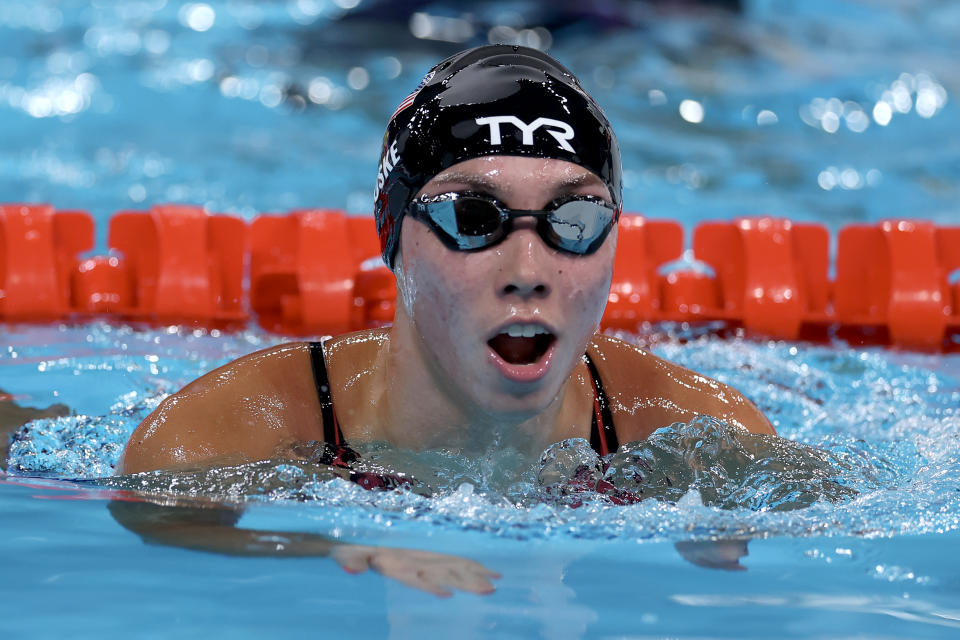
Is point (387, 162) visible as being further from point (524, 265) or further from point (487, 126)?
point (524, 265)

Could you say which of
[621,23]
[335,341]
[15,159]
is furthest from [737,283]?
[621,23]

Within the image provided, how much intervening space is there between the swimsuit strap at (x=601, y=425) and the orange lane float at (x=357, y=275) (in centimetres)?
203

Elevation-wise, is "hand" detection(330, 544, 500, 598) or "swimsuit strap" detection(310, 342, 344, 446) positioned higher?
"swimsuit strap" detection(310, 342, 344, 446)

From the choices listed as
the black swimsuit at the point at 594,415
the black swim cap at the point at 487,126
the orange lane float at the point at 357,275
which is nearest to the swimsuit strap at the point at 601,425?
the black swimsuit at the point at 594,415

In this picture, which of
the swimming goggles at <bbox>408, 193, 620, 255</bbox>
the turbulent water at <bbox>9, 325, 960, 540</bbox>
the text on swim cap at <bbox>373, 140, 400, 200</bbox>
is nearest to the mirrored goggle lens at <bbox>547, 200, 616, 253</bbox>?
the swimming goggles at <bbox>408, 193, 620, 255</bbox>

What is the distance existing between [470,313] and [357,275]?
8.39ft

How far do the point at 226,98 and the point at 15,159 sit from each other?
5.94 feet

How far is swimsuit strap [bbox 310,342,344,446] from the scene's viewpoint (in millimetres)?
2121

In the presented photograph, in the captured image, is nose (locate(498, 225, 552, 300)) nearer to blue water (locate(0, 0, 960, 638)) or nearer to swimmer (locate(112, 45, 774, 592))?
swimmer (locate(112, 45, 774, 592))

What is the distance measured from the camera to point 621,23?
35.2 ft

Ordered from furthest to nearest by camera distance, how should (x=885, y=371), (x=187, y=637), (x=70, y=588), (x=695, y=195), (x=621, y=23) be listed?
(x=621, y=23) → (x=695, y=195) → (x=885, y=371) → (x=70, y=588) → (x=187, y=637)

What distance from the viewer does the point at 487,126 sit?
1.85 meters

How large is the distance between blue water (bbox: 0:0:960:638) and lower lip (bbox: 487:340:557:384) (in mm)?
268

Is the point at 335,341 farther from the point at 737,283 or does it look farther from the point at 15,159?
the point at 15,159
